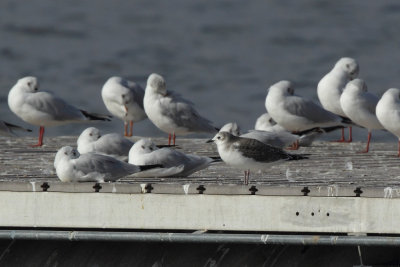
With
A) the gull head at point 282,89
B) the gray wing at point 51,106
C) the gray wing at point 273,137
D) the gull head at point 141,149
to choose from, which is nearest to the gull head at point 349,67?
the gull head at point 282,89

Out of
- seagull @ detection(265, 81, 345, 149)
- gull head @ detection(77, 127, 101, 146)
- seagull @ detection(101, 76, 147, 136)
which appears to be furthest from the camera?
seagull @ detection(101, 76, 147, 136)

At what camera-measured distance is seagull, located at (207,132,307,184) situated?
487 inches

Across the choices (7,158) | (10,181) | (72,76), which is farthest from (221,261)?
(72,76)

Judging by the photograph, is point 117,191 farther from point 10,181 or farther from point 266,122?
point 266,122

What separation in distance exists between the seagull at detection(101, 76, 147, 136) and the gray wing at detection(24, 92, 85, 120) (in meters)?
0.88

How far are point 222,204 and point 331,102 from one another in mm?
A: 7101

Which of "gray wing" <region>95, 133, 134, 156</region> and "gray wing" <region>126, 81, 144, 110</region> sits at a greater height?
"gray wing" <region>126, 81, 144, 110</region>

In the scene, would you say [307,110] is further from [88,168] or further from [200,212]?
[200,212]

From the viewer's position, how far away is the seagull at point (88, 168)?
12.3 m

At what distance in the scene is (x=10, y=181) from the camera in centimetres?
1220

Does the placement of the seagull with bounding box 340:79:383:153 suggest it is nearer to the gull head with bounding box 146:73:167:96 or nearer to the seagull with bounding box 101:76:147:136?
the gull head with bounding box 146:73:167:96

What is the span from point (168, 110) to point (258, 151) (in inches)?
179

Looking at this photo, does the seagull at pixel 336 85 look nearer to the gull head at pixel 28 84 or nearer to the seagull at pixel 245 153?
the gull head at pixel 28 84

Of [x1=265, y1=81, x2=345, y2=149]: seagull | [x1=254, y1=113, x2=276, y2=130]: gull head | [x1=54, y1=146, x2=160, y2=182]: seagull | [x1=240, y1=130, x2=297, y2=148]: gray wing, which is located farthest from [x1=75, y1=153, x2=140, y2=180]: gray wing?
[x1=254, y1=113, x2=276, y2=130]: gull head
